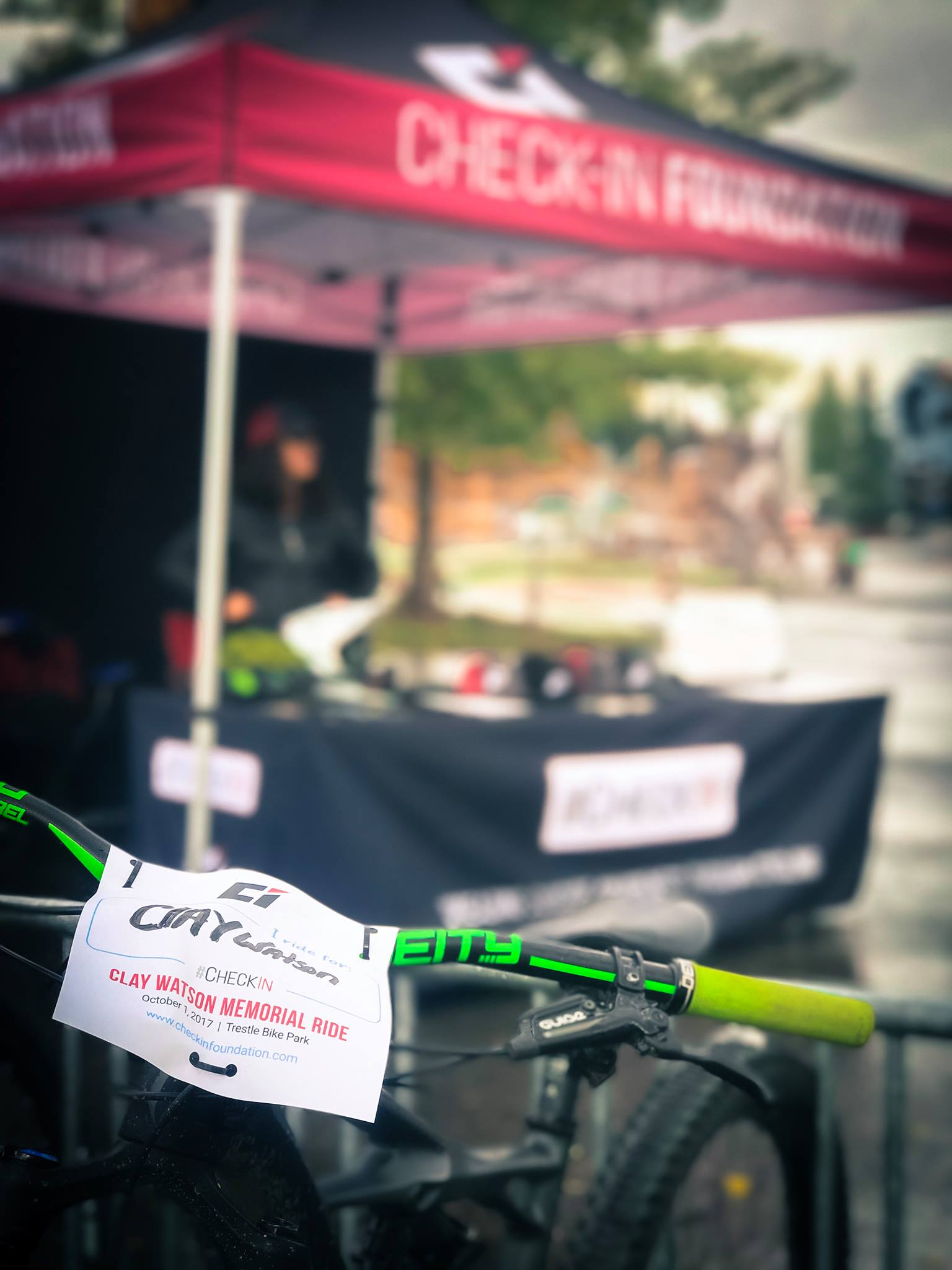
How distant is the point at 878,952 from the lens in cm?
514

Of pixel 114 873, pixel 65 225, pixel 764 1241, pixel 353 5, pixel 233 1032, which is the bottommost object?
pixel 764 1241

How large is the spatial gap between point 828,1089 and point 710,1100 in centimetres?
28

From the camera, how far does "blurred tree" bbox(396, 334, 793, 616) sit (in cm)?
1398

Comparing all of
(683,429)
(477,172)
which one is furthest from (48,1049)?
(683,429)

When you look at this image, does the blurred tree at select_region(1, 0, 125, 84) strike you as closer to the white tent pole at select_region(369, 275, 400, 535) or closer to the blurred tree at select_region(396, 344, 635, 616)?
the blurred tree at select_region(396, 344, 635, 616)

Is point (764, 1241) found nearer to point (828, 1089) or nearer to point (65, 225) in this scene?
point (828, 1089)

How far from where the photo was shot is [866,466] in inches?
470

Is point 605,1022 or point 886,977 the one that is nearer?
point 605,1022

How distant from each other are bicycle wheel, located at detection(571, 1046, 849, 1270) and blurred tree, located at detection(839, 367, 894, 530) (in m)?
9.29

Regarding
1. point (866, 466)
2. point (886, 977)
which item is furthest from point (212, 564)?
point (866, 466)

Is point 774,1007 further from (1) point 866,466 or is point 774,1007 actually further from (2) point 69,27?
(2) point 69,27

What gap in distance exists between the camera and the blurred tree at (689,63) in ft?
42.7

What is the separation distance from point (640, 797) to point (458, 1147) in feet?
9.49

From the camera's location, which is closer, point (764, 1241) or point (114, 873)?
point (114, 873)
